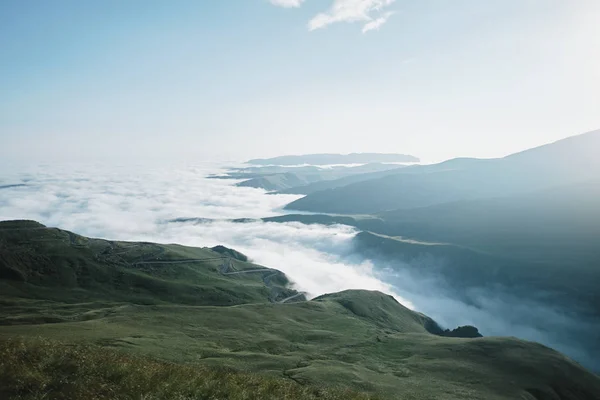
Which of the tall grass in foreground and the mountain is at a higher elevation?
the tall grass in foreground

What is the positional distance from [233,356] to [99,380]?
53.1 m

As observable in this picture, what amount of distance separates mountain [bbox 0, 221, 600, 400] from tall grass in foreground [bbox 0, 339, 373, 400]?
0.08 meters

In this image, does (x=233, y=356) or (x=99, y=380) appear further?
(x=233, y=356)

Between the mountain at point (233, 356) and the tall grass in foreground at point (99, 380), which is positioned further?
the mountain at point (233, 356)

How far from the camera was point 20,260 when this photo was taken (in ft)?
601

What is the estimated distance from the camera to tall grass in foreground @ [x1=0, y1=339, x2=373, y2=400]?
69.5ft

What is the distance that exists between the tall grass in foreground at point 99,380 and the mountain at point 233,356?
76mm

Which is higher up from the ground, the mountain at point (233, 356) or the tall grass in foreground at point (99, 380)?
the tall grass in foreground at point (99, 380)

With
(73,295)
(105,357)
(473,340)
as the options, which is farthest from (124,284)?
(105,357)

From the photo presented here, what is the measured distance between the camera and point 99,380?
23047 mm

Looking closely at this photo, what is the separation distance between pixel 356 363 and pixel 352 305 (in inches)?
4479

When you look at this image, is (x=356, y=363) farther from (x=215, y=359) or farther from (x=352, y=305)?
(x=352, y=305)

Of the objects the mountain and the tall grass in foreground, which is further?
the mountain

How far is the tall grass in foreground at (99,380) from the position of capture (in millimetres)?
21188
